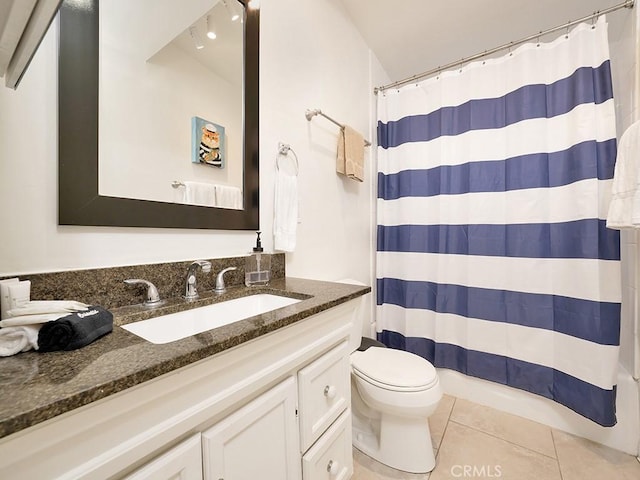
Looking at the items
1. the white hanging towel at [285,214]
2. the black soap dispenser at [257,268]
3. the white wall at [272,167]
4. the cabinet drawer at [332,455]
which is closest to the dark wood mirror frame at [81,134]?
the white wall at [272,167]

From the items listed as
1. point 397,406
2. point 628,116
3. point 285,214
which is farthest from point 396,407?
point 628,116

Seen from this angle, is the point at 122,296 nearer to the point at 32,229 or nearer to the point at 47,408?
the point at 32,229

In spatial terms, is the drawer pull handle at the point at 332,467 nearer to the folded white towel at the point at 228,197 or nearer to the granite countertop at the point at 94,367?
the granite countertop at the point at 94,367

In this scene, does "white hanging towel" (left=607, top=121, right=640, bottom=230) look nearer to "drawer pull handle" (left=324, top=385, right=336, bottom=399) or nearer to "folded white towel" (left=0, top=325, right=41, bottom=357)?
"drawer pull handle" (left=324, top=385, right=336, bottom=399)

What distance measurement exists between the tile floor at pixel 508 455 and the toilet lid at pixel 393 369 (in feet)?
1.44

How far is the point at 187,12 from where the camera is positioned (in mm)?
995

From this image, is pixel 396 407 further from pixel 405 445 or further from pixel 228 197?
pixel 228 197

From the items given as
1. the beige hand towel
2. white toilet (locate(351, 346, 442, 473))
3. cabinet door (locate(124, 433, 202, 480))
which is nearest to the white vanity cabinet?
cabinet door (locate(124, 433, 202, 480))

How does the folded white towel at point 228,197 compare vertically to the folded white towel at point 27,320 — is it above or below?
above

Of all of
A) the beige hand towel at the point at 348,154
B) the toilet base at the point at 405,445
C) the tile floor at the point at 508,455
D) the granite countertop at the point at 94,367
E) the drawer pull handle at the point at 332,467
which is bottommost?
the tile floor at the point at 508,455

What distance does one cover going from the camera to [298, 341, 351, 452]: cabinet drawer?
0.78m

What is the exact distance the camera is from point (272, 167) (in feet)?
4.21

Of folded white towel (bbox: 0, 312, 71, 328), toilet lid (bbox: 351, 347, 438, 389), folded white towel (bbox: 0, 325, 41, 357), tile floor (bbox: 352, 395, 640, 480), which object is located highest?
folded white towel (bbox: 0, 312, 71, 328)

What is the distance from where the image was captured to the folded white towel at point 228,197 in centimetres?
108
